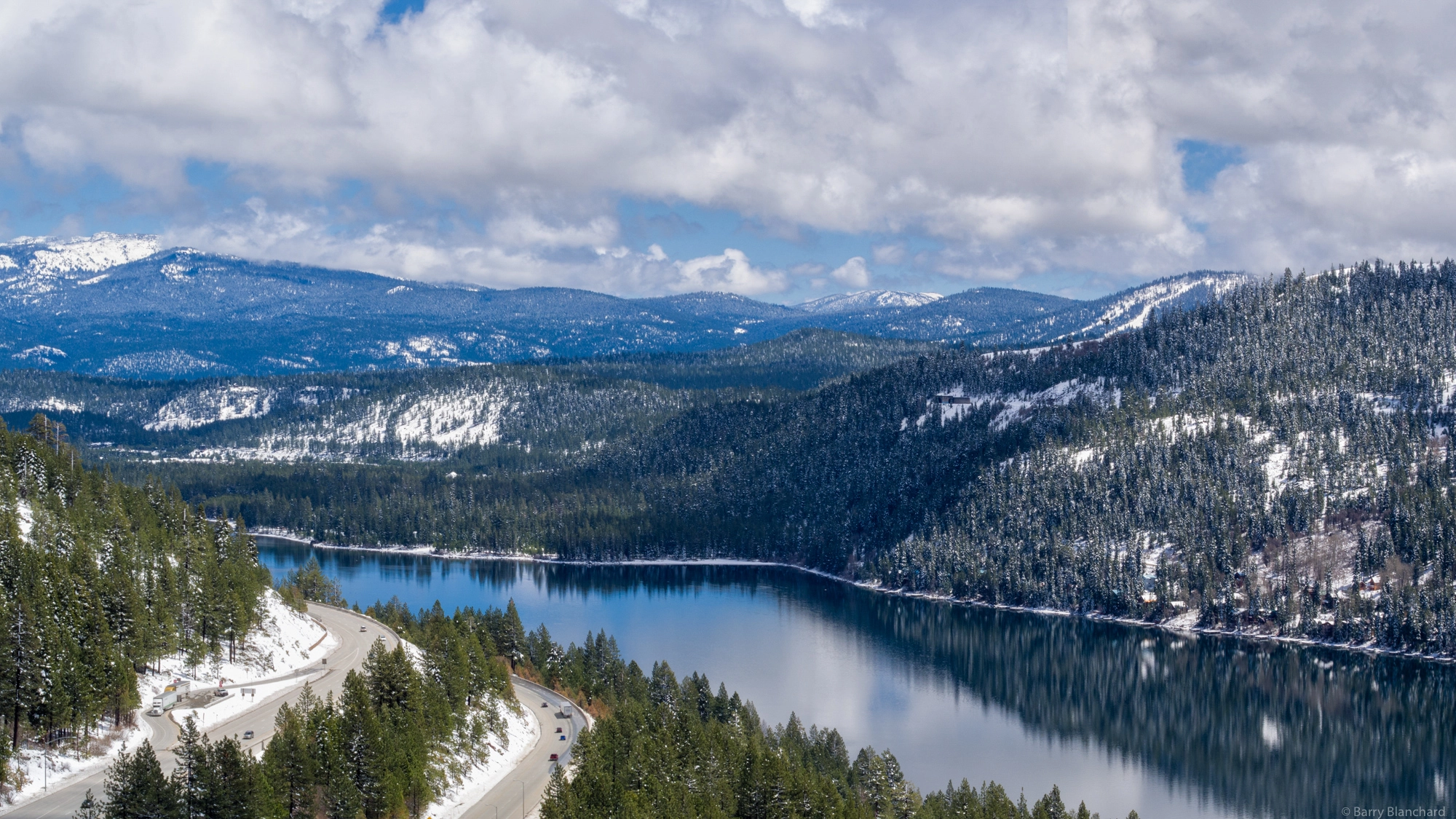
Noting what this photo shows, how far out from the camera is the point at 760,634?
170125 millimetres

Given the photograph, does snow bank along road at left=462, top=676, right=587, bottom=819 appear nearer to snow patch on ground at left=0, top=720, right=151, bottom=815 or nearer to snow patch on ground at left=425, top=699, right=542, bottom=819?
snow patch on ground at left=425, top=699, right=542, bottom=819

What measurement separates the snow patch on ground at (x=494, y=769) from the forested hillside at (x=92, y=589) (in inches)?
794

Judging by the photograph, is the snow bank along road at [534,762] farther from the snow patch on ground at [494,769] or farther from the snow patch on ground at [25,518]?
the snow patch on ground at [25,518]

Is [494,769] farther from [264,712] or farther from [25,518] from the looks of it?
[25,518]

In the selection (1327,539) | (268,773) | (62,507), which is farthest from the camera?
(1327,539)

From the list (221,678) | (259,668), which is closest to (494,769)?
(221,678)

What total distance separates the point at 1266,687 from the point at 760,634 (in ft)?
210

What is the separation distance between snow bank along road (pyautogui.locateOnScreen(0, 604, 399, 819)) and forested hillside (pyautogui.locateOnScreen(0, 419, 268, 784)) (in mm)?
2793

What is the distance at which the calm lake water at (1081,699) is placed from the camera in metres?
112

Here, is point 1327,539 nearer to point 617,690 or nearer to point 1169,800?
point 1169,800

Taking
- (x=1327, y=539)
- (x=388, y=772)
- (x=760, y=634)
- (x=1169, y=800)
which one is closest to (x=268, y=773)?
(x=388, y=772)

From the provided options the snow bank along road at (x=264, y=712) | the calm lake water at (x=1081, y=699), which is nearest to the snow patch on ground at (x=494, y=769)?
the snow bank along road at (x=264, y=712)

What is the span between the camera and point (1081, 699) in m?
141

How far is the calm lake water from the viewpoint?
112 metres
